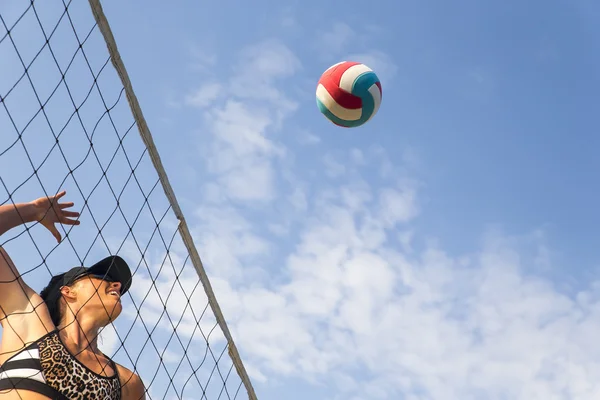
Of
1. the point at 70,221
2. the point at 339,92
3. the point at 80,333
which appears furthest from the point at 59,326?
the point at 339,92

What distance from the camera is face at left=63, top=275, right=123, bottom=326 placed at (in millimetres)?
3008

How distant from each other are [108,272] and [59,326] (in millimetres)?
324

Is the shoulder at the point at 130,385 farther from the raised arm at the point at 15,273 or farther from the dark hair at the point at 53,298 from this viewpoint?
the raised arm at the point at 15,273

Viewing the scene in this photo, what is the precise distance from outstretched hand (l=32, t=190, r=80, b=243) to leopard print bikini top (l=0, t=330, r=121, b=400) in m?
0.47

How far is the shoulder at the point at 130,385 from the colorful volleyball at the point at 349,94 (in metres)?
2.95

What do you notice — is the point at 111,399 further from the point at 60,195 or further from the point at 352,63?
the point at 352,63

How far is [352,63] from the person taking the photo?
5.58m

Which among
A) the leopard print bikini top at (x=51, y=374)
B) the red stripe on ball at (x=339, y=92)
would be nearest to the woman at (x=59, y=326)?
the leopard print bikini top at (x=51, y=374)

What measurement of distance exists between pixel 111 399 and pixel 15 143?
1070mm

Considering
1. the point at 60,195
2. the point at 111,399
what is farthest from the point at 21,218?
the point at 111,399

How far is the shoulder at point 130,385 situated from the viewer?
9.81 ft

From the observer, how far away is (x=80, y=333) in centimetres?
292

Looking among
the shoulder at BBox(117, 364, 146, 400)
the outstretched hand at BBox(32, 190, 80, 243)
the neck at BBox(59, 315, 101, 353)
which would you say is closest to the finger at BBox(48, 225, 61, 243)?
the outstretched hand at BBox(32, 190, 80, 243)

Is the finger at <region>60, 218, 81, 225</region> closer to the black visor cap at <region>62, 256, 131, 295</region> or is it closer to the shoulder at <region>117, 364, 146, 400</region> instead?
the black visor cap at <region>62, 256, 131, 295</region>
